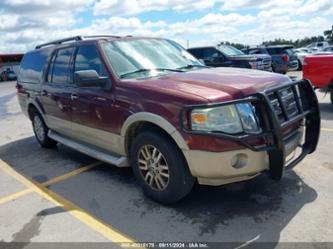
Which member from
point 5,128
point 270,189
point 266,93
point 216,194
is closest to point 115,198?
point 216,194

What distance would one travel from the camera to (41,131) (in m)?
6.85

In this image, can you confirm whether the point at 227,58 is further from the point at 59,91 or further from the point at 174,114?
the point at 174,114

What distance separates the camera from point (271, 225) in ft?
11.4

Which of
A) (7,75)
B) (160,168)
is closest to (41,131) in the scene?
(160,168)

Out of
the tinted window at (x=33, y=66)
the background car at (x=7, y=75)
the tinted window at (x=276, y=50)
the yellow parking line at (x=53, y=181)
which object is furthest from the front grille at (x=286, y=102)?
the background car at (x=7, y=75)

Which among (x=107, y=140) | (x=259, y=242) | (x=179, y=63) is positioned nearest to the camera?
(x=259, y=242)

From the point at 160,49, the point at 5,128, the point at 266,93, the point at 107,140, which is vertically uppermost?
the point at 160,49

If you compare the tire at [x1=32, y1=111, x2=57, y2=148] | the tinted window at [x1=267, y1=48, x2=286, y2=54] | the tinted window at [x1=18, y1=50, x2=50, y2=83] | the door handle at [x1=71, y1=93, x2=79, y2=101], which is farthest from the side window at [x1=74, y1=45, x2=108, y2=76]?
the tinted window at [x1=267, y1=48, x2=286, y2=54]

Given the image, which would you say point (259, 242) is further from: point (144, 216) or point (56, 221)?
point (56, 221)

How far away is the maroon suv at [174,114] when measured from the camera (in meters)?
3.44

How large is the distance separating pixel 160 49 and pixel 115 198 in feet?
7.12

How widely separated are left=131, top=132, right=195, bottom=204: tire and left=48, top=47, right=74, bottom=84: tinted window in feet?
6.36

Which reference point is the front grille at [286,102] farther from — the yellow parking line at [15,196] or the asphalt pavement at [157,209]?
the yellow parking line at [15,196]

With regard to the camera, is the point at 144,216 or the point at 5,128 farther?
the point at 5,128
